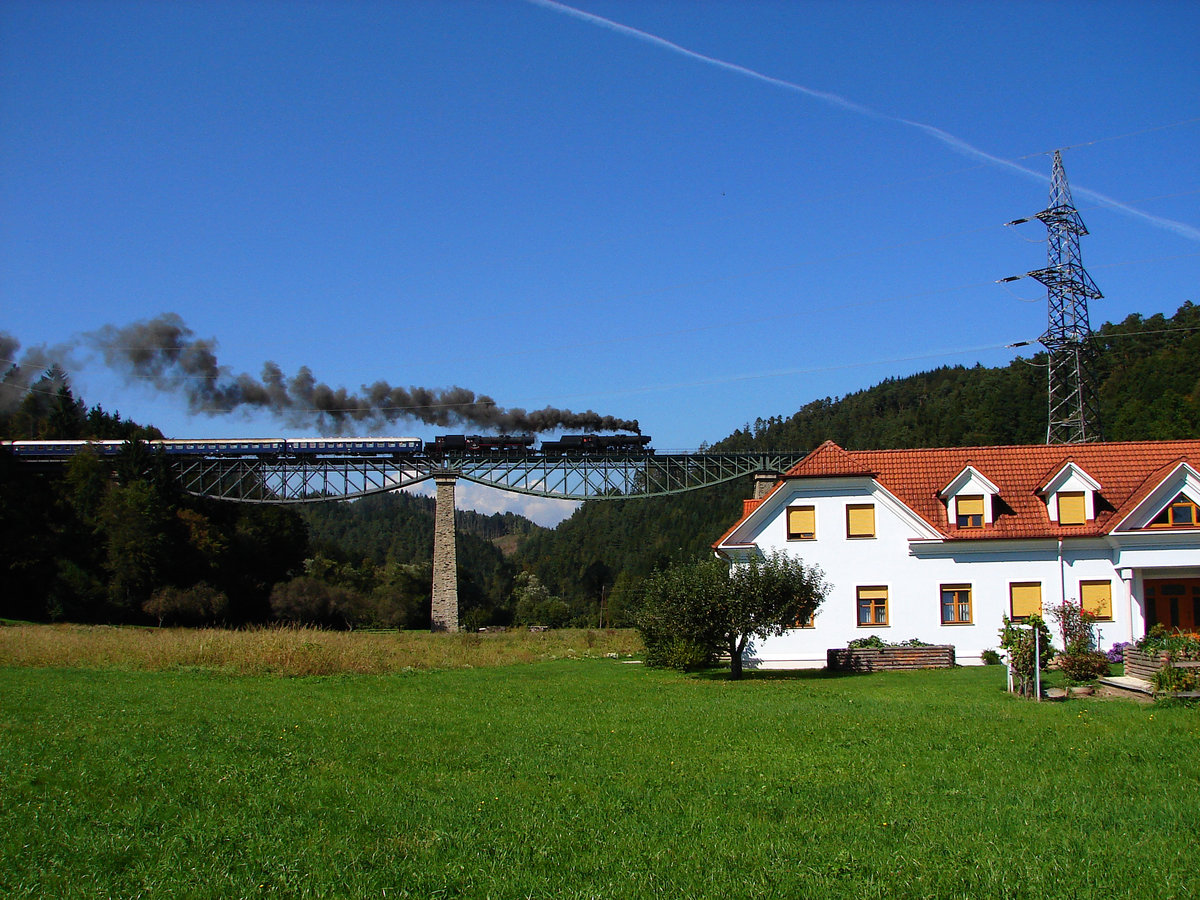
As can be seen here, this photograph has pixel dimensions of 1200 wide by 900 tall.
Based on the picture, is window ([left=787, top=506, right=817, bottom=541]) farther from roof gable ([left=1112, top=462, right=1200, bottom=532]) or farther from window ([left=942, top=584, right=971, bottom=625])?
roof gable ([left=1112, top=462, right=1200, bottom=532])

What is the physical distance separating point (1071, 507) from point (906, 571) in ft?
18.7

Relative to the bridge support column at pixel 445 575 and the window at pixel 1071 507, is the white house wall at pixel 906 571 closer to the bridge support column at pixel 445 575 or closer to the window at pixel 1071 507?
the window at pixel 1071 507

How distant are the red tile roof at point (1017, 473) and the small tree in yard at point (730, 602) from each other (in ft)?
20.9

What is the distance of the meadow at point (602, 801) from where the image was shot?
7.21m

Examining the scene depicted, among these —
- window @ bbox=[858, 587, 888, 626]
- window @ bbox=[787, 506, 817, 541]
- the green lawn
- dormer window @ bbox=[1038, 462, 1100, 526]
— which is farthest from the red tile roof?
the green lawn

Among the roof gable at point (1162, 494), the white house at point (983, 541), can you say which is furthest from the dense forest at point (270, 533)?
the roof gable at point (1162, 494)

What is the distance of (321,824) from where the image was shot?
8.76m

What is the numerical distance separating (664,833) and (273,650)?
2195cm

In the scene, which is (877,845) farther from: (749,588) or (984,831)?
(749,588)

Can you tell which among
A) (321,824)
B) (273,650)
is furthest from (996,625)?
(321,824)

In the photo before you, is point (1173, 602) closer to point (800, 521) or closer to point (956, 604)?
point (956, 604)

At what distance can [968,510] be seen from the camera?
31469mm

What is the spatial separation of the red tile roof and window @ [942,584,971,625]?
66.2 inches

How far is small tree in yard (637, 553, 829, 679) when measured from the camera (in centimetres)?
2597
